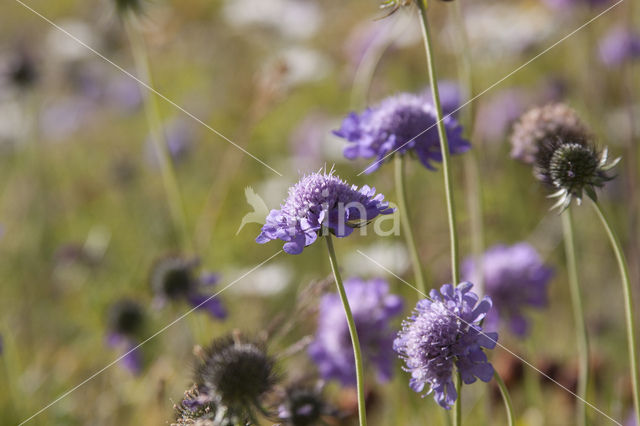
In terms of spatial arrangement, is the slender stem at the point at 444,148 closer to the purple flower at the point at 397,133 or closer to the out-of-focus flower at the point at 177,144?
the purple flower at the point at 397,133

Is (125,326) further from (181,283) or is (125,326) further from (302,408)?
(302,408)

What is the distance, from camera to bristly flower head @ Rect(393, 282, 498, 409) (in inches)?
53.5

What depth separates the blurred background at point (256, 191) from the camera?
2.92 meters

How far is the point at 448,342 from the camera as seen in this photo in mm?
1367

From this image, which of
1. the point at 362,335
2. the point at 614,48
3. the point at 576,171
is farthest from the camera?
the point at 614,48

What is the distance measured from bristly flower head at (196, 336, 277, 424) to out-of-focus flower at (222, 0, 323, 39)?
191 inches

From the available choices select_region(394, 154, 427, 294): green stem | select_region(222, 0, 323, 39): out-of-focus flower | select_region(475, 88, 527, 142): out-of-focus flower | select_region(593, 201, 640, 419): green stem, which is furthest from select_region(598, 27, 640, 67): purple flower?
select_region(593, 201, 640, 419): green stem

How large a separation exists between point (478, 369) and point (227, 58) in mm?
7295

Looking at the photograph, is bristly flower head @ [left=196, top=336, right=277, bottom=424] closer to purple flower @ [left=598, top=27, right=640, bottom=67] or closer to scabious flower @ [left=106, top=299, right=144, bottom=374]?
scabious flower @ [left=106, top=299, right=144, bottom=374]

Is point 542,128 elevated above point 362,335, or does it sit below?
above

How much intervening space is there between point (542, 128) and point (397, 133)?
0.50 m

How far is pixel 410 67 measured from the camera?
5.23 m

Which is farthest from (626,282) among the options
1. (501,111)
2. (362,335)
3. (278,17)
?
(278,17)

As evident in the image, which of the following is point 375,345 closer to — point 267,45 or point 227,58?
point 267,45
